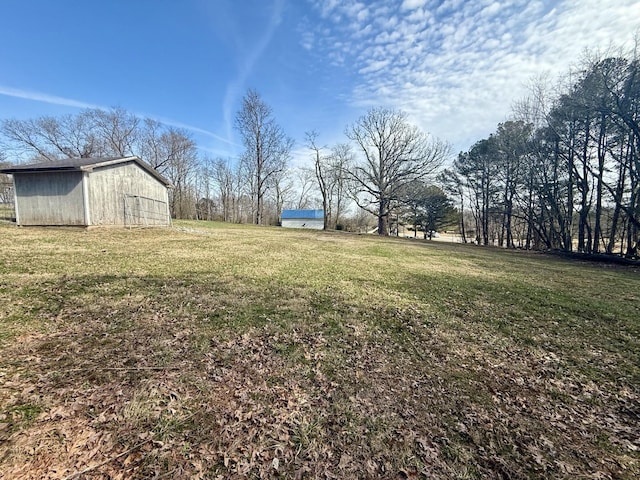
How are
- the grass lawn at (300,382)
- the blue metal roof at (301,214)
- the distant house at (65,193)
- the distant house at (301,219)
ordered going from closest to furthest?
the grass lawn at (300,382) < the distant house at (65,193) < the distant house at (301,219) < the blue metal roof at (301,214)

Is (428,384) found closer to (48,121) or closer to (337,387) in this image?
(337,387)

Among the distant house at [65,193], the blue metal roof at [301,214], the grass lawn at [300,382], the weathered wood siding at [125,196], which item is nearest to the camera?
the grass lawn at [300,382]

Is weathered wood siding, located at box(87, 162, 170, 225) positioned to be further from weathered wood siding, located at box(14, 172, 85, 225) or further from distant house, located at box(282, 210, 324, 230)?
distant house, located at box(282, 210, 324, 230)

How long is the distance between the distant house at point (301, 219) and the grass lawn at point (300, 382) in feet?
141

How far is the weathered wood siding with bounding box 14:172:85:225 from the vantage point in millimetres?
12352

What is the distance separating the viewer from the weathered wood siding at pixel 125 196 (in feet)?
42.8

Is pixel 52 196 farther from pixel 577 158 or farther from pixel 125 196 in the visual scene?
pixel 577 158

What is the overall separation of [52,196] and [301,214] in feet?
126

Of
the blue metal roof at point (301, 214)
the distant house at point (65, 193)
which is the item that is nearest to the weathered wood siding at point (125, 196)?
the distant house at point (65, 193)

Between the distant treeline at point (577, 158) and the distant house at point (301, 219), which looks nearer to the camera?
the distant treeline at point (577, 158)

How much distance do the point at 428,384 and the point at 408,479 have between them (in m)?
1.22

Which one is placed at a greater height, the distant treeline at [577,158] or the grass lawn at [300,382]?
the distant treeline at [577,158]

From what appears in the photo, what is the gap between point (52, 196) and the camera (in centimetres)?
1245

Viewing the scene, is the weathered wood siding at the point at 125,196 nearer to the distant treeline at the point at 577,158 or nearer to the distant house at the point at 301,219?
the distant treeline at the point at 577,158
